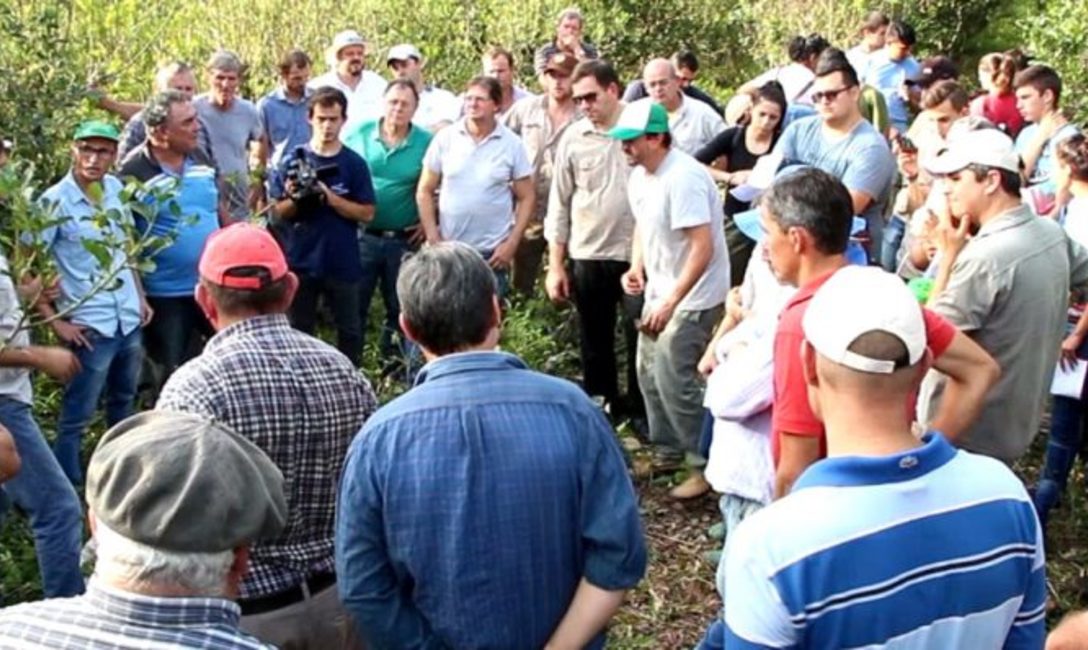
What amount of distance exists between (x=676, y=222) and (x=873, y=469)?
11.8 ft

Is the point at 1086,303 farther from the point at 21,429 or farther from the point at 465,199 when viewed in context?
the point at 21,429

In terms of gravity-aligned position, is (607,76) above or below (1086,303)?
above

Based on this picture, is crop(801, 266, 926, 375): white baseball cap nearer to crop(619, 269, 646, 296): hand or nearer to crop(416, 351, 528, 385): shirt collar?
crop(416, 351, 528, 385): shirt collar

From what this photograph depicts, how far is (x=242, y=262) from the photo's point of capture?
3348 millimetres

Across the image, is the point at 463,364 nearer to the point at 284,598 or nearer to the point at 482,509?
the point at 482,509

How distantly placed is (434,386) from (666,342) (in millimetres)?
3317

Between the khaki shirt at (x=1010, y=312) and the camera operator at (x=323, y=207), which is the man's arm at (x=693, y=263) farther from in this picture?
the camera operator at (x=323, y=207)

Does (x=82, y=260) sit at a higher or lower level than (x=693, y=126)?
lower

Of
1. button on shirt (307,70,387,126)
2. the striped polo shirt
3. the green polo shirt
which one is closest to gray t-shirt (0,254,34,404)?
the striped polo shirt

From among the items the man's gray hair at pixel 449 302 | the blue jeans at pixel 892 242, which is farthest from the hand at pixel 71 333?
the blue jeans at pixel 892 242

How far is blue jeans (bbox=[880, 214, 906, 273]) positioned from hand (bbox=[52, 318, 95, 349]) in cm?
432

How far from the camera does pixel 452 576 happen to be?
2.72m

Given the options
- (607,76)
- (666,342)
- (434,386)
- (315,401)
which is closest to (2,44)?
(607,76)

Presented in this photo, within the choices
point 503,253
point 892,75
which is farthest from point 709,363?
point 892,75
